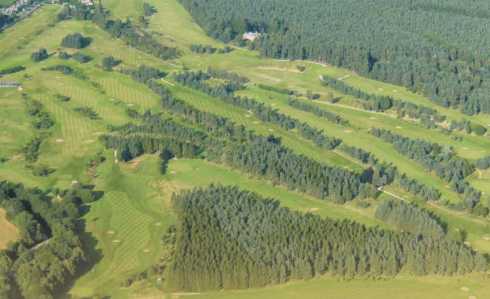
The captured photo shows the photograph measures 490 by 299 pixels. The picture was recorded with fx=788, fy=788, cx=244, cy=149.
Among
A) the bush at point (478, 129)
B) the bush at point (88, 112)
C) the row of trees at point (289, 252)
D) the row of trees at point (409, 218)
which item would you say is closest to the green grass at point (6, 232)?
the row of trees at point (289, 252)

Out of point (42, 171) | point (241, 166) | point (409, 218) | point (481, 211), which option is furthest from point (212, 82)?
point (481, 211)

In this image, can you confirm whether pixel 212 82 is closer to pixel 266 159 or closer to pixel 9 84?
pixel 9 84

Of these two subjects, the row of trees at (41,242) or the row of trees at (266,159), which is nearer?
the row of trees at (41,242)

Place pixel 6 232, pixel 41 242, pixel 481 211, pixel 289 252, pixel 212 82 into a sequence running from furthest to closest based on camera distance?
1. pixel 212 82
2. pixel 481 211
3. pixel 6 232
4. pixel 41 242
5. pixel 289 252

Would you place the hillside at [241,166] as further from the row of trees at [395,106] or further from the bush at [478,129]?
the row of trees at [395,106]

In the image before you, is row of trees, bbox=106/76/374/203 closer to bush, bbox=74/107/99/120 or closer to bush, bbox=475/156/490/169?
bush, bbox=74/107/99/120

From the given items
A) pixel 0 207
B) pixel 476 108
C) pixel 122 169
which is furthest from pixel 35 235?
pixel 476 108
